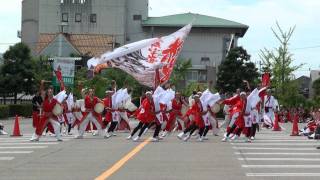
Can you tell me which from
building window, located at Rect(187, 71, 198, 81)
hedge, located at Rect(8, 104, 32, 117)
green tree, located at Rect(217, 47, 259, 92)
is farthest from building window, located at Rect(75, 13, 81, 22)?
hedge, located at Rect(8, 104, 32, 117)

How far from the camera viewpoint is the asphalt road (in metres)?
12.7

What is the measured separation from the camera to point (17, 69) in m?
58.2

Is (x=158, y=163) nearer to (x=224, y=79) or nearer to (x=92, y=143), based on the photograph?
(x=92, y=143)

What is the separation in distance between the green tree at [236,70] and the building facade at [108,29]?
19.2 metres

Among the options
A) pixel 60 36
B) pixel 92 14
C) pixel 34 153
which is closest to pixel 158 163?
pixel 34 153

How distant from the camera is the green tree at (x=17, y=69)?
58.0m

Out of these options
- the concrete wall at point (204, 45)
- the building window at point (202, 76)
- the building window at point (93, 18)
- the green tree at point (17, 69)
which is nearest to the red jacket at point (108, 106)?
the green tree at point (17, 69)

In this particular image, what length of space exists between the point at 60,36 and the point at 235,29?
27.4 meters

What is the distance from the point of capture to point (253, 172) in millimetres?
13086

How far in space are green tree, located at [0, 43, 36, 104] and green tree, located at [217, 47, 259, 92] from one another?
21125mm

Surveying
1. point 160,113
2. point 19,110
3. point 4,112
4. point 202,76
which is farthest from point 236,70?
point 160,113

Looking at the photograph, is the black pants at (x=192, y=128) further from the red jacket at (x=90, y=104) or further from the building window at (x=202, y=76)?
the building window at (x=202, y=76)

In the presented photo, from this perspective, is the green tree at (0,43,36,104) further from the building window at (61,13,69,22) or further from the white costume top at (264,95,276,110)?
the white costume top at (264,95,276,110)

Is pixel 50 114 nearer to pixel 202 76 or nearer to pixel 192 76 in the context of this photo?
pixel 202 76
